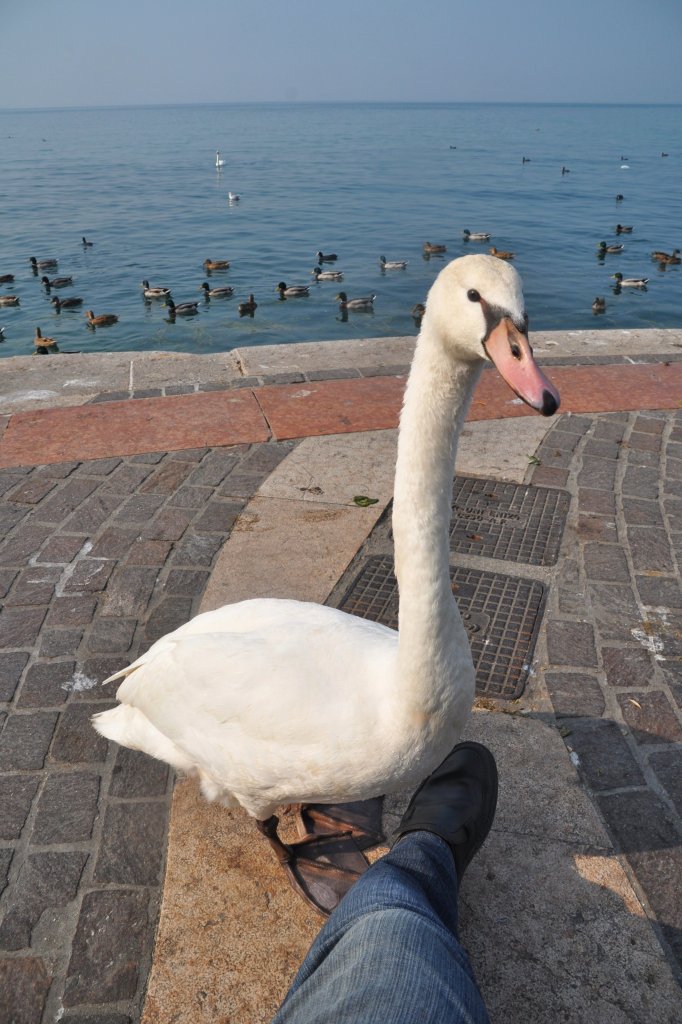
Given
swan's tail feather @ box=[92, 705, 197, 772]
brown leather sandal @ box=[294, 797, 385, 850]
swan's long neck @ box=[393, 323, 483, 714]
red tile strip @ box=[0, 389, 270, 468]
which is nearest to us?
swan's long neck @ box=[393, 323, 483, 714]

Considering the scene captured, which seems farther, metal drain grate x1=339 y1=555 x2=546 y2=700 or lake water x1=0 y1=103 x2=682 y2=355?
lake water x1=0 y1=103 x2=682 y2=355

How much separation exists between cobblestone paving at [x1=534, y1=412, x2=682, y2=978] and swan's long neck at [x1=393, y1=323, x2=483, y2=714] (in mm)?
1193

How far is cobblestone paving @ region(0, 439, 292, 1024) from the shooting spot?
2.54m

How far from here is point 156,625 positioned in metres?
4.02

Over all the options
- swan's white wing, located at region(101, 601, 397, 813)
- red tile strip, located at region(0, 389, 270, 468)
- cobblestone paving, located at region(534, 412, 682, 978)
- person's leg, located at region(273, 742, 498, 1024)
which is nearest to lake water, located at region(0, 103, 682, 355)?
red tile strip, located at region(0, 389, 270, 468)

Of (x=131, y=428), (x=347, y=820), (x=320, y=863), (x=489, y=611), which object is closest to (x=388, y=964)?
(x=320, y=863)

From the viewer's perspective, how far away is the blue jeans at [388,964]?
1.76 meters

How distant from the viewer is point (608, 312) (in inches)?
737

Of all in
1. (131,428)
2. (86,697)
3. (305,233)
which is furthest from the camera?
(305,233)

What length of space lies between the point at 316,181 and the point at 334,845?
4578 centimetres

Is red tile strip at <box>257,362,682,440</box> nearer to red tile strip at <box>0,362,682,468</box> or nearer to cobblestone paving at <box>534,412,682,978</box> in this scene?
red tile strip at <box>0,362,682,468</box>

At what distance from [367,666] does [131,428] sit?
4.15 meters

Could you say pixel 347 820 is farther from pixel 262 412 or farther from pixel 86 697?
pixel 262 412

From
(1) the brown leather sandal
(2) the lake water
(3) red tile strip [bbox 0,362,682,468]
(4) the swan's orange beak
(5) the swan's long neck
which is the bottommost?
(2) the lake water
